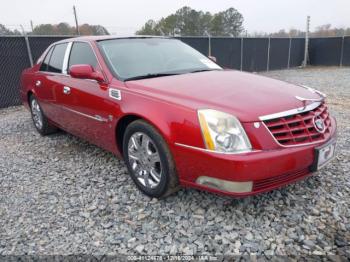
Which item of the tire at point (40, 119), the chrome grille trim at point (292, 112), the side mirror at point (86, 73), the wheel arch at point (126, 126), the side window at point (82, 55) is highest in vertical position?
the side window at point (82, 55)

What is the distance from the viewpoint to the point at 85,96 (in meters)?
3.54

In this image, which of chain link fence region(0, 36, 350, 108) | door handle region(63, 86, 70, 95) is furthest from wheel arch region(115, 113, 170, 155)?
chain link fence region(0, 36, 350, 108)

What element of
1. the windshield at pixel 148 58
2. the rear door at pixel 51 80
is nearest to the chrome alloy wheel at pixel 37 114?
the rear door at pixel 51 80

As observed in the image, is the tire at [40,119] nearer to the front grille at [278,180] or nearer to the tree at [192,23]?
the front grille at [278,180]

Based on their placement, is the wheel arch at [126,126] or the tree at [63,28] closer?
the wheel arch at [126,126]

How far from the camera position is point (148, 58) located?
354cm

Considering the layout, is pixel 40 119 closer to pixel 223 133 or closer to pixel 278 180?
pixel 223 133

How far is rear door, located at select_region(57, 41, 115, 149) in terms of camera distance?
3.28 meters

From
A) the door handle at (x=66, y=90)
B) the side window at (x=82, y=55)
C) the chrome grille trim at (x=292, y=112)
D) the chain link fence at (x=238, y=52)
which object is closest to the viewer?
the chrome grille trim at (x=292, y=112)

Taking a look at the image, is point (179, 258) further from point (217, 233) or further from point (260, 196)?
point (260, 196)

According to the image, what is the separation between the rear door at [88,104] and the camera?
328 centimetres

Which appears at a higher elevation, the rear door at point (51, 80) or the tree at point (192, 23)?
the tree at point (192, 23)

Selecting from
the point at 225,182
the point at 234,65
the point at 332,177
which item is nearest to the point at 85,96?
the point at 225,182

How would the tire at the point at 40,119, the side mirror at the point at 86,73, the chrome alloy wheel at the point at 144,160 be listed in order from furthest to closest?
1. the tire at the point at 40,119
2. the side mirror at the point at 86,73
3. the chrome alloy wheel at the point at 144,160
